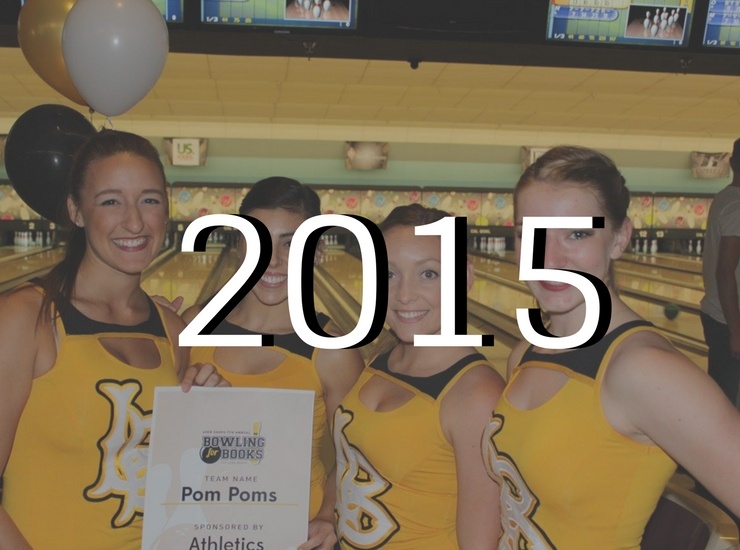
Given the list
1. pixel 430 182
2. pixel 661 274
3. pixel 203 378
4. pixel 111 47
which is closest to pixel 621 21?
pixel 111 47

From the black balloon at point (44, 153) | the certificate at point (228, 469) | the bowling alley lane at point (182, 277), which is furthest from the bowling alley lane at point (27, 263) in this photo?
the certificate at point (228, 469)

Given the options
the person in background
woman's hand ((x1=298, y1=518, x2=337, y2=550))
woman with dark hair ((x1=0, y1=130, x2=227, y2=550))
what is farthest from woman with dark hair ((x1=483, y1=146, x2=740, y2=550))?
the person in background

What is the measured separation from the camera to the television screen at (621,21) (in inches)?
140

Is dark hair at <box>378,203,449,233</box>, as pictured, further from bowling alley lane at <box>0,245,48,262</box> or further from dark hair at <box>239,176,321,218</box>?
bowling alley lane at <box>0,245,48,262</box>

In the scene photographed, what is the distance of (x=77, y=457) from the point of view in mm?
1412

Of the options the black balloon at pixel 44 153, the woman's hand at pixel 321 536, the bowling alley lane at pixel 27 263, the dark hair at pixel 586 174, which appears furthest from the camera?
the bowling alley lane at pixel 27 263

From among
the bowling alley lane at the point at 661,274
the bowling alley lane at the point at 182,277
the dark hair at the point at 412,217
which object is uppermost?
the dark hair at the point at 412,217

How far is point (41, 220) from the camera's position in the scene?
10.6 m

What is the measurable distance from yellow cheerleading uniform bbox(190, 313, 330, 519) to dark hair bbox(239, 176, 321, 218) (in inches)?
11.0

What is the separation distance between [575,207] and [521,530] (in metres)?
0.55

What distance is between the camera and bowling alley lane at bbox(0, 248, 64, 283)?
786 cm

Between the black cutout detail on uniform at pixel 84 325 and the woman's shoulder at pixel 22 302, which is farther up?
the woman's shoulder at pixel 22 302

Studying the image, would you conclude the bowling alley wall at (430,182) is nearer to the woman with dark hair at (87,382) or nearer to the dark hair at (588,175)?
the woman with dark hair at (87,382)

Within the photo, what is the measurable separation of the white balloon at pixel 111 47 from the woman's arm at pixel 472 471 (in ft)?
4.84
